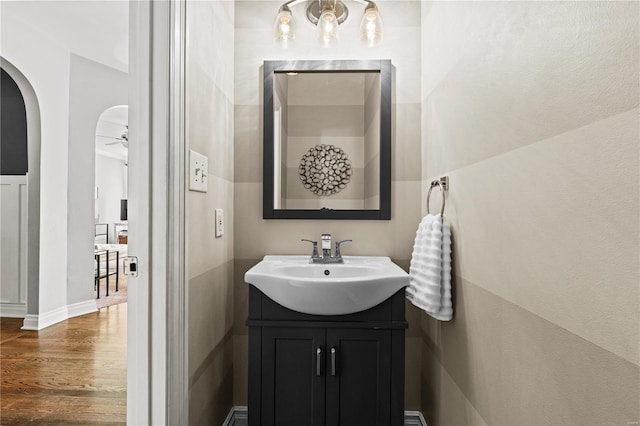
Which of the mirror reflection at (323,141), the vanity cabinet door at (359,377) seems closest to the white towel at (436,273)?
the vanity cabinet door at (359,377)

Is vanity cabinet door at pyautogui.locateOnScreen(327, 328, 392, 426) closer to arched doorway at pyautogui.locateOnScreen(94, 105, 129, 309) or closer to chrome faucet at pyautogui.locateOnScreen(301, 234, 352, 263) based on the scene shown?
chrome faucet at pyautogui.locateOnScreen(301, 234, 352, 263)

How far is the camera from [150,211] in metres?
1.10

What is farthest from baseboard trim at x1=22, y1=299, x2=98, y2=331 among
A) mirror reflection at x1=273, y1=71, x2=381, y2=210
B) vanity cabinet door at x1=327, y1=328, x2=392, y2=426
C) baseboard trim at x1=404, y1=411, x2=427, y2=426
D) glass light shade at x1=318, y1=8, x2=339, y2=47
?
glass light shade at x1=318, y1=8, x2=339, y2=47

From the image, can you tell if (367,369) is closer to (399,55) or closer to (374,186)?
(374,186)

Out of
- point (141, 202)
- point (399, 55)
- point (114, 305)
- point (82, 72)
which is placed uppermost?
point (82, 72)

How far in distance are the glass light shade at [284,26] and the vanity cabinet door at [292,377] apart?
128 centimetres

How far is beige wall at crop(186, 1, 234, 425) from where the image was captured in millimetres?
1260

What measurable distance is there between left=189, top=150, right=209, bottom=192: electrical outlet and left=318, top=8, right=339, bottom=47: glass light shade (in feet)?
2.58

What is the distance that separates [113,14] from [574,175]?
3196mm

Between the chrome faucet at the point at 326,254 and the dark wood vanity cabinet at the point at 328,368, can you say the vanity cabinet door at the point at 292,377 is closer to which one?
the dark wood vanity cabinet at the point at 328,368

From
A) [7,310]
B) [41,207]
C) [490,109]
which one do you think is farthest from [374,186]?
[7,310]

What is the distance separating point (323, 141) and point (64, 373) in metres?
2.12

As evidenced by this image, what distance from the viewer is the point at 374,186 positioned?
1.76 metres

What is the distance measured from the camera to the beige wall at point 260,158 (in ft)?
5.75
